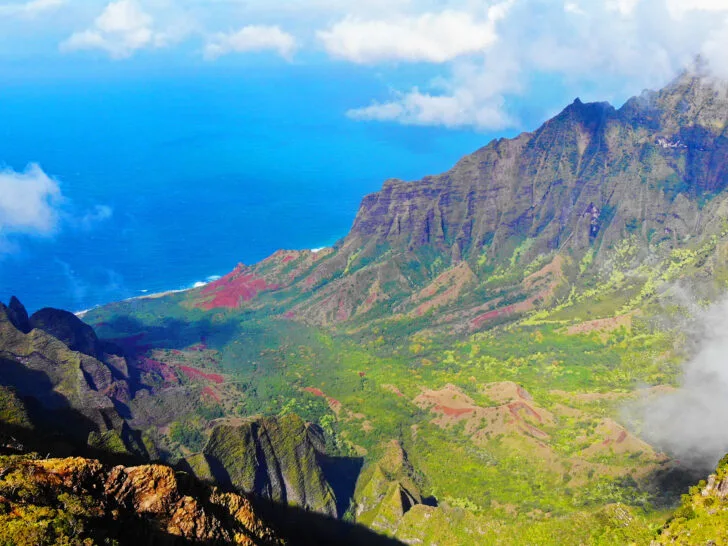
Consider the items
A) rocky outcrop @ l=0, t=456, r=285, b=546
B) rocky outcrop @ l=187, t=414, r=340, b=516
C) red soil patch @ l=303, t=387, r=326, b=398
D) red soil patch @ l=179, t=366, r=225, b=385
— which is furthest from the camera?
red soil patch @ l=179, t=366, r=225, b=385

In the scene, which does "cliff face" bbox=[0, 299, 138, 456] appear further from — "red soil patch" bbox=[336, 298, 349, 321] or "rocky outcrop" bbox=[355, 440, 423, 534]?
"red soil patch" bbox=[336, 298, 349, 321]

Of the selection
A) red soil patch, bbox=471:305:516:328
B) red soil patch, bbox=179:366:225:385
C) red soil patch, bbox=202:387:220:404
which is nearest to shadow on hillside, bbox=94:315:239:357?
red soil patch, bbox=179:366:225:385

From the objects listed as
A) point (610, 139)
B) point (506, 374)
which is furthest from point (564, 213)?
point (506, 374)

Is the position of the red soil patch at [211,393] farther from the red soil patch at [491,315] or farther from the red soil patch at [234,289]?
the red soil patch at [491,315]

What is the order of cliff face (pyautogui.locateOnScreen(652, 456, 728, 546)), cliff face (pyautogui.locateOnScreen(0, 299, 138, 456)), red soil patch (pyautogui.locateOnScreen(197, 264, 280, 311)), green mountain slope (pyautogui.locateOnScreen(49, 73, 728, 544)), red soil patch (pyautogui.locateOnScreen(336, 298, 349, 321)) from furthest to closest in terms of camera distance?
red soil patch (pyautogui.locateOnScreen(197, 264, 280, 311)) → red soil patch (pyautogui.locateOnScreen(336, 298, 349, 321)) → green mountain slope (pyautogui.locateOnScreen(49, 73, 728, 544)) → cliff face (pyautogui.locateOnScreen(0, 299, 138, 456)) → cliff face (pyautogui.locateOnScreen(652, 456, 728, 546))

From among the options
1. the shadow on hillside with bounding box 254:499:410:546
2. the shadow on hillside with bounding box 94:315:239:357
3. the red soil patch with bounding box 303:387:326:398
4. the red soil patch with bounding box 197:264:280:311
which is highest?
the red soil patch with bounding box 197:264:280:311

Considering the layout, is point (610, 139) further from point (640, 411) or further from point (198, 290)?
point (198, 290)
